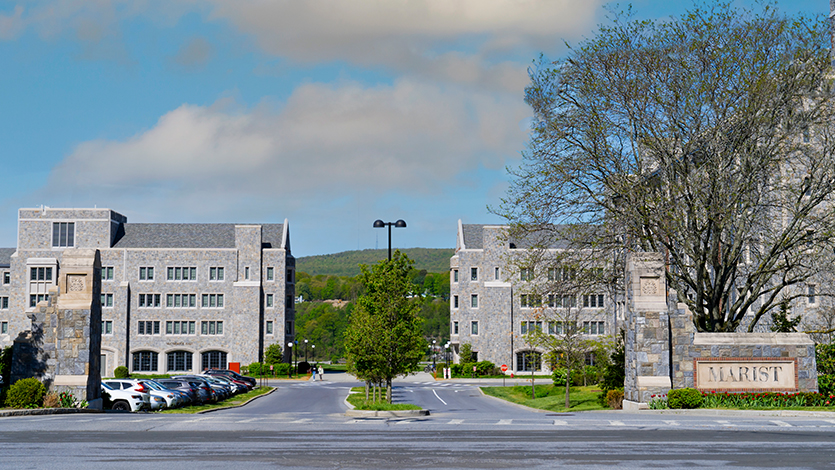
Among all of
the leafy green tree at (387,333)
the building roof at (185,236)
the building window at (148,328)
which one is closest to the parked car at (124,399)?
the leafy green tree at (387,333)

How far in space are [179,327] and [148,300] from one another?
4147mm

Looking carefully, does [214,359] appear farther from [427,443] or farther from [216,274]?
[427,443]

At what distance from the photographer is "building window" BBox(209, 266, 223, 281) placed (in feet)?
256

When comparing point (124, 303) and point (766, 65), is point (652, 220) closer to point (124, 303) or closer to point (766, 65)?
point (766, 65)

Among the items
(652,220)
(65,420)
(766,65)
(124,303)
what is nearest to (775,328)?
(652,220)

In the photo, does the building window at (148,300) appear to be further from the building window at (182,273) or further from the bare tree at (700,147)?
the bare tree at (700,147)

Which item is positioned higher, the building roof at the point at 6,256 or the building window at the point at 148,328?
the building roof at the point at 6,256

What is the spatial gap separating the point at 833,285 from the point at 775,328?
3.01 metres

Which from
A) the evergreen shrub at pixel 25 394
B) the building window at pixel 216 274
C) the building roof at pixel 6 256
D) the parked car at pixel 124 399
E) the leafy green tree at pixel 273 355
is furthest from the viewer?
the building roof at pixel 6 256

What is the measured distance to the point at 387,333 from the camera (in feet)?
98.6

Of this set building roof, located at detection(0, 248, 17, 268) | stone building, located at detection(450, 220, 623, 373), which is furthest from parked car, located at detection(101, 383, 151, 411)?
building roof, located at detection(0, 248, 17, 268)

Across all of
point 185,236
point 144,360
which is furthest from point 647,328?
point 185,236

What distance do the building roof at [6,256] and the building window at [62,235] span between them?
567 cm

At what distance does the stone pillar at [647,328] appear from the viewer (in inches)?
941
